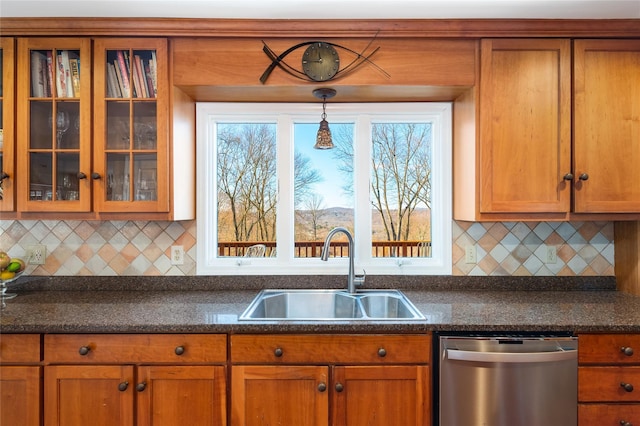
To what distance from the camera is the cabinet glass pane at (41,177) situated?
5.61 ft

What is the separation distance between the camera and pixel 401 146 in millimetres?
2146

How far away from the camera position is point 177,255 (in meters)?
2.04

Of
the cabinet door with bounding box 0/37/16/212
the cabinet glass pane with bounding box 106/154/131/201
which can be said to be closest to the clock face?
the cabinet glass pane with bounding box 106/154/131/201

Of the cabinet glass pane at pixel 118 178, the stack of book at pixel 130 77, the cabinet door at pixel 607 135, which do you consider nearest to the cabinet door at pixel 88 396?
the cabinet glass pane at pixel 118 178

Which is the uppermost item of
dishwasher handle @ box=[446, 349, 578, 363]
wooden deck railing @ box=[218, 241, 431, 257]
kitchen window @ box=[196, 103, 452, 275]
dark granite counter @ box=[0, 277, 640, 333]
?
kitchen window @ box=[196, 103, 452, 275]

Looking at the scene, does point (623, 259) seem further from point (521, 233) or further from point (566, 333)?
point (566, 333)

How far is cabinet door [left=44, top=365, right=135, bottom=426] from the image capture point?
1.42 metres

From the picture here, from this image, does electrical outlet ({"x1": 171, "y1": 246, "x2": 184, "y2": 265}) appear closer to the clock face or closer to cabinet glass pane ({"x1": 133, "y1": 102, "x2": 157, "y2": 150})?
cabinet glass pane ({"x1": 133, "y1": 102, "x2": 157, "y2": 150})

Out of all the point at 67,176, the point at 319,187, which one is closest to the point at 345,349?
the point at 319,187

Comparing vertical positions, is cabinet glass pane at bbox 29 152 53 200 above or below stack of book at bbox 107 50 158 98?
below

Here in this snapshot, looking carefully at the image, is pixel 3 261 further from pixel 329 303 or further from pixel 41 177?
pixel 329 303

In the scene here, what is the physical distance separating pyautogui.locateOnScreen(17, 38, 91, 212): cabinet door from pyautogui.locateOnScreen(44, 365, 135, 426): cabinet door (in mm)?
745

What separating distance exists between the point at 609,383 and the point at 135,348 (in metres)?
1.93

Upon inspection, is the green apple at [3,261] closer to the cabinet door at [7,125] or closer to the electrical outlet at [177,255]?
the cabinet door at [7,125]
